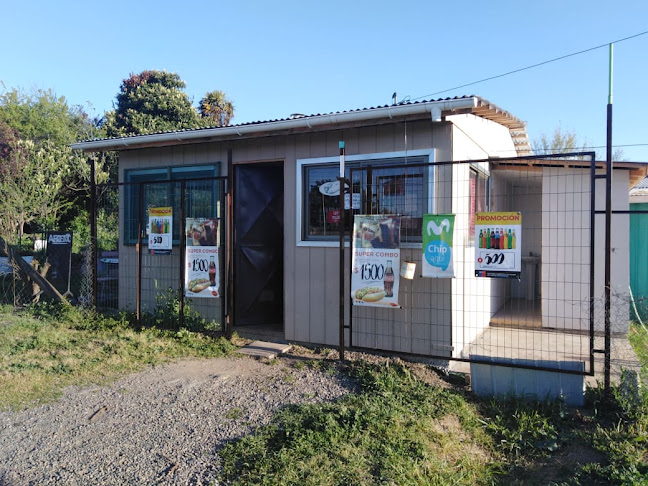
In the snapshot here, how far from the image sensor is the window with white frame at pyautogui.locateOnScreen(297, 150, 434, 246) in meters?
5.92

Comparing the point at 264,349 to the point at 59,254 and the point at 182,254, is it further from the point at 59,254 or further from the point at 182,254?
the point at 59,254

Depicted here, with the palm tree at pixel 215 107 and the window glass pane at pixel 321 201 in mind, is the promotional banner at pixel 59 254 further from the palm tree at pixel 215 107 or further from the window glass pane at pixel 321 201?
the palm tree at pixel 215 107

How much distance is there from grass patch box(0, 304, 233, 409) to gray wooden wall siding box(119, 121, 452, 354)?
1151mm

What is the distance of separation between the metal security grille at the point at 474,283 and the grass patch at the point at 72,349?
7.80ft

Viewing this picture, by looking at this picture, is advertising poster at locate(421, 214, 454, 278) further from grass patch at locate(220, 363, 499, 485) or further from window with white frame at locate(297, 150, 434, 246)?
grass patch at locate(220, 363, 499, 485)

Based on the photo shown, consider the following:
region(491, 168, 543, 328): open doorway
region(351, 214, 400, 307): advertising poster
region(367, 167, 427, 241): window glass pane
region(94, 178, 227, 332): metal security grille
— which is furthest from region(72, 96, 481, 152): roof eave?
region(491, 168, 543, 328): open doorway

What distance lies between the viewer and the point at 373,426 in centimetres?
392

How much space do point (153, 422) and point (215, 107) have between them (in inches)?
1022

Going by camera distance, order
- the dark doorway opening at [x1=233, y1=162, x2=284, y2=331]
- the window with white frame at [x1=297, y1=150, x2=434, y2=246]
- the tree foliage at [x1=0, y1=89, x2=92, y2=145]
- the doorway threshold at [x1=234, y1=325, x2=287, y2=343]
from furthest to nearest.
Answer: the tree foliage at [x1=0, y1=89, x2=92, y2=145], the dark doorway opening at [x1=233, y1=162, x2=284, y2=331], the doorway threshold at [x1=234, y1=325, x2=287, y2=343], the window with white frame at [x1=297, y1=150, x2=434, y2=246]

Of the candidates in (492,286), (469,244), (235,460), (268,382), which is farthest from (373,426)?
(492,286)

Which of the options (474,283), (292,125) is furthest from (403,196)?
(474,283)

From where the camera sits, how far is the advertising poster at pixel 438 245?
5223 millimetres

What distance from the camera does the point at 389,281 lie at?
5.47m

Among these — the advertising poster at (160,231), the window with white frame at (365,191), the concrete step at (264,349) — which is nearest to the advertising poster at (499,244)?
the window with white frame at (365,191)
